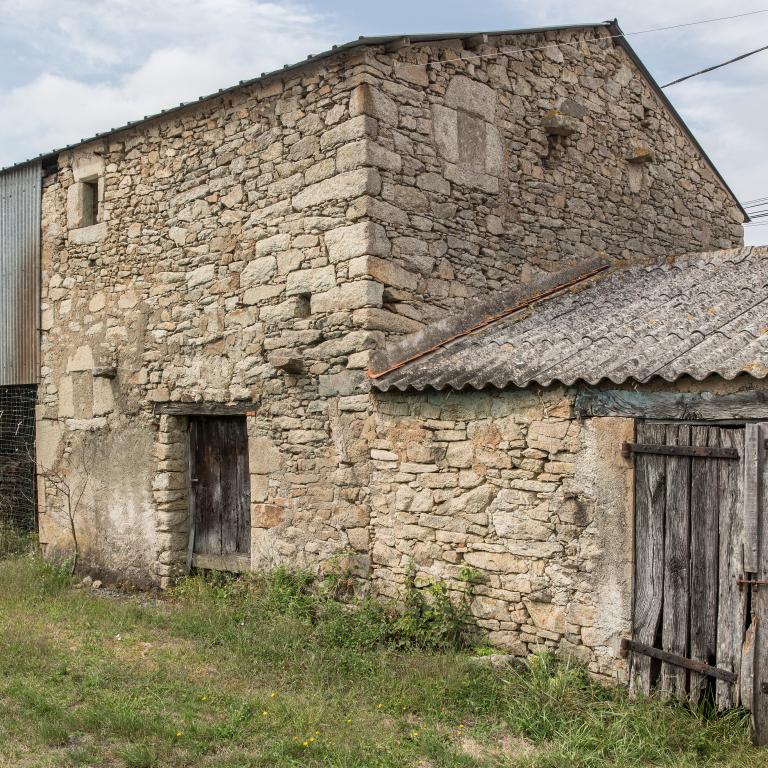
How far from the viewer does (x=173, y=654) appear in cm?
566

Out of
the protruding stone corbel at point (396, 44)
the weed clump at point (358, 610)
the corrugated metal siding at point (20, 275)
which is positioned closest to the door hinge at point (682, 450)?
the weed clump at point (358, 610)

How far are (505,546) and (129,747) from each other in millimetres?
2598

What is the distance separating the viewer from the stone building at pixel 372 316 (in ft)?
17.4

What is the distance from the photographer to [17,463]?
948cm

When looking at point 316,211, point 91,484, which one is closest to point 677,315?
point 316,211

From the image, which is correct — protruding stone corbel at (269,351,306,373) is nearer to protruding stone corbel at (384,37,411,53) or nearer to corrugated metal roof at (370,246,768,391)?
corrugated metal roof at (370,246,768,391)

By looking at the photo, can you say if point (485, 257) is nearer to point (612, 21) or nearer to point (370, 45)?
point (370, 45)

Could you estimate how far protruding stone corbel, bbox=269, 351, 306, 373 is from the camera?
6593mm

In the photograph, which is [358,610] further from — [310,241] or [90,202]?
[90,202]

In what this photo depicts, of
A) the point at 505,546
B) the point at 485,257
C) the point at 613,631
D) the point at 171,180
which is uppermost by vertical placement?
the point at 171,180

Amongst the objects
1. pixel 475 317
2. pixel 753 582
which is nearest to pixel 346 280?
pixel 475 317

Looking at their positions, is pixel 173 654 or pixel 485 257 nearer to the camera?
pixel 173 654

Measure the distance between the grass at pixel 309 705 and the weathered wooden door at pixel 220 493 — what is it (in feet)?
3.97

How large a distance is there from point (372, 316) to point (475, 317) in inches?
44.4
